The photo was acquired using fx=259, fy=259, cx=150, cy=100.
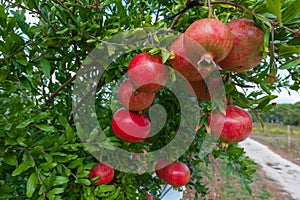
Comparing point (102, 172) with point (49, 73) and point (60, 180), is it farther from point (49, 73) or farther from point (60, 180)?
point (49, 73)

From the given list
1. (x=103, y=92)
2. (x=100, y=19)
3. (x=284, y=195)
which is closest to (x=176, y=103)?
(x=103, y=92)

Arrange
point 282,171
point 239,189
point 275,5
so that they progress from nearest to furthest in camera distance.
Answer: point 275,5 < point 239,189 < point 282,171

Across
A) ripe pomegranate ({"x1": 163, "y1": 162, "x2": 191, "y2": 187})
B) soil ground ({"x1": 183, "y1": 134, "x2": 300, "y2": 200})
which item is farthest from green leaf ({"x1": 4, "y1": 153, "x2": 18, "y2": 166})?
soil ground ({"x1": 183, "y1": 134, "x2": 300, "y2": 200})

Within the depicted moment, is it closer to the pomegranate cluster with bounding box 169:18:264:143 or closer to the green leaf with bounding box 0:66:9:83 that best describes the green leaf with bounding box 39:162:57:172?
the green leaf with bounding box 0:66:9:83

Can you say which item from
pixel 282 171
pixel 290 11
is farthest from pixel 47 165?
pixel 282 171

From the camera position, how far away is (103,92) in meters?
0.93

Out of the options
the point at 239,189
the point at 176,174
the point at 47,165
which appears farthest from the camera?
the point at 239,189

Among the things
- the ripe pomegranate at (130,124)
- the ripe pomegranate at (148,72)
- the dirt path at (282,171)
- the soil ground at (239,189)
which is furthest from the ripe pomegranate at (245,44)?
the dirt path at (282,171)

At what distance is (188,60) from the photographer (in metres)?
0.43

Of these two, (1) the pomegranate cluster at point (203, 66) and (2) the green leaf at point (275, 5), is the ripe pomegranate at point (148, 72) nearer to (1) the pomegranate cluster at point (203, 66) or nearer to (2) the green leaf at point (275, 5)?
(1) the pomegranate cluster at point (203, 66)

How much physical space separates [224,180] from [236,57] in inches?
196

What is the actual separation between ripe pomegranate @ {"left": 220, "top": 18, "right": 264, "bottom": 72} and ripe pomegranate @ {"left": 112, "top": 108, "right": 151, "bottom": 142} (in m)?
0.27

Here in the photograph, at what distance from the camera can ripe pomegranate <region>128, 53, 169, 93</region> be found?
457mm

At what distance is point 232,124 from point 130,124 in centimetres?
23
